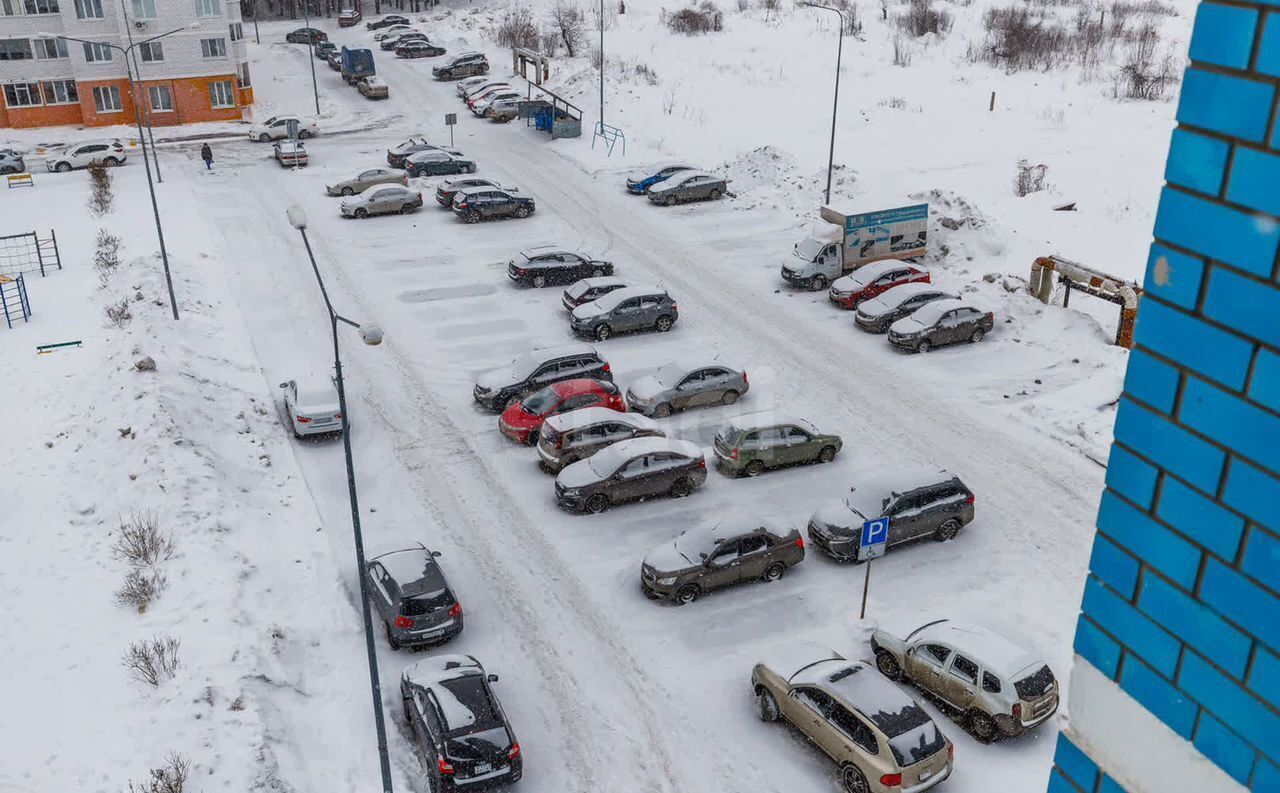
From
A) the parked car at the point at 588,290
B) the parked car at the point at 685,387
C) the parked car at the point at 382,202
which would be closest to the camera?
the parked car at the point at 685,387

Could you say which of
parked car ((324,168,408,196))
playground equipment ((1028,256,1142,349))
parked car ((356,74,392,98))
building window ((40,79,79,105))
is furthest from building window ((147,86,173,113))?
playground equipment ((1028,256,1142,349))

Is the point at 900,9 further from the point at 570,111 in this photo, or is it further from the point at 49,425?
the point at 49,425

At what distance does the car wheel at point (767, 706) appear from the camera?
1694 cm

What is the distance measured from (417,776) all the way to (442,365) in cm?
1534

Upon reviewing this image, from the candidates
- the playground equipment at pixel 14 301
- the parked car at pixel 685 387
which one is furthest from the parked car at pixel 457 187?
the parked car at pixel 685 387

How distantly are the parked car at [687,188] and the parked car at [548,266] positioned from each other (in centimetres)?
905

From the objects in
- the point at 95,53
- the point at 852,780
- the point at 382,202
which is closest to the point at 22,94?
the point at 95,53

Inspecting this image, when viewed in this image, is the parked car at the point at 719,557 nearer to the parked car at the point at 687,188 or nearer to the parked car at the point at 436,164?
the parked car at the point at 687,188

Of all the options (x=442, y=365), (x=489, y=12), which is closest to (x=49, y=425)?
(x=442, y=365)

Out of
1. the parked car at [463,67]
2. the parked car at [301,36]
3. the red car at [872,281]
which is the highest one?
the parked car at [301,36]

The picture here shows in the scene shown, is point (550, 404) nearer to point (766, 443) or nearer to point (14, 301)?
point (766, 443)

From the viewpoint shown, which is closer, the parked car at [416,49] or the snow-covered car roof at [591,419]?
the snow-covered car roof at [591,419]

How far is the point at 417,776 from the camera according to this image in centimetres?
1595

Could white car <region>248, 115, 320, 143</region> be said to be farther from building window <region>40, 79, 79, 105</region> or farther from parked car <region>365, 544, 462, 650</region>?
parked car <region>365, 544, 462, 650</region>
